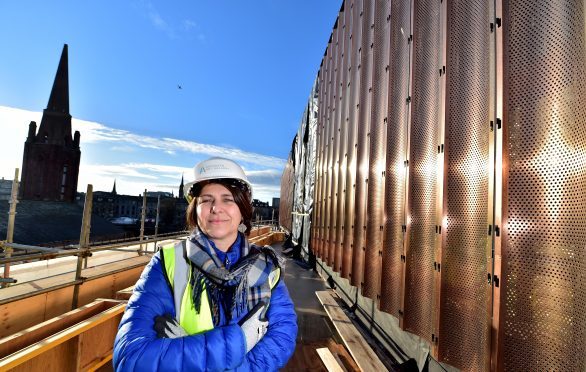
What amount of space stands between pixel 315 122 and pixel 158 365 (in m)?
10.7

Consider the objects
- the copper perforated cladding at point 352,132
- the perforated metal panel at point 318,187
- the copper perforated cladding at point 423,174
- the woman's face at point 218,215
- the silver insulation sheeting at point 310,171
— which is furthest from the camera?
the silver insulation sheeting at point 310,171

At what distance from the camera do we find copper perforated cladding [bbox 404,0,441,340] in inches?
133

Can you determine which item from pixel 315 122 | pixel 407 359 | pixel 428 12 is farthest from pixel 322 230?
pixel 428 12

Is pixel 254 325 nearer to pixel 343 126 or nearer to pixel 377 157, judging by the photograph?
pixel 377 157

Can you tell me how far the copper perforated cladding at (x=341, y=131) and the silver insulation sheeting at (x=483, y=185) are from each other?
2058mm

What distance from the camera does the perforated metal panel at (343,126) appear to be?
6.92 metres

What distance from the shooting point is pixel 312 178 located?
1130cm

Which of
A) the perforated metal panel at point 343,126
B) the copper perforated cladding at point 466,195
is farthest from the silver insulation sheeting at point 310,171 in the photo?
the copper perforated cladding at point 466,195

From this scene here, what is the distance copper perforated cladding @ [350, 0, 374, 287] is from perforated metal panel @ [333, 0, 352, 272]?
3.29 feet

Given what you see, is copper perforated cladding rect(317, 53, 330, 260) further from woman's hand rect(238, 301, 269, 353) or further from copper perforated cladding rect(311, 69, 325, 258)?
woman's hand rect(238, 301, 269, 353)

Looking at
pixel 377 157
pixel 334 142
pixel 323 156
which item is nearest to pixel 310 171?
pixel 323 156

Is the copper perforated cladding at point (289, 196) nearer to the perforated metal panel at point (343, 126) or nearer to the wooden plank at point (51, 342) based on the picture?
the perforated metal panel at point (343, 126)

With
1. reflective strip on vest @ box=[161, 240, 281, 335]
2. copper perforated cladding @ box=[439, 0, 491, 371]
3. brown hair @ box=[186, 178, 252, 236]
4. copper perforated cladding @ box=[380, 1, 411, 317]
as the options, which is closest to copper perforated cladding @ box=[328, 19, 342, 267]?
copper perforated cladding @ box=[380, 1, 411, 317]

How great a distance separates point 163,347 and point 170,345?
0.10 feet
